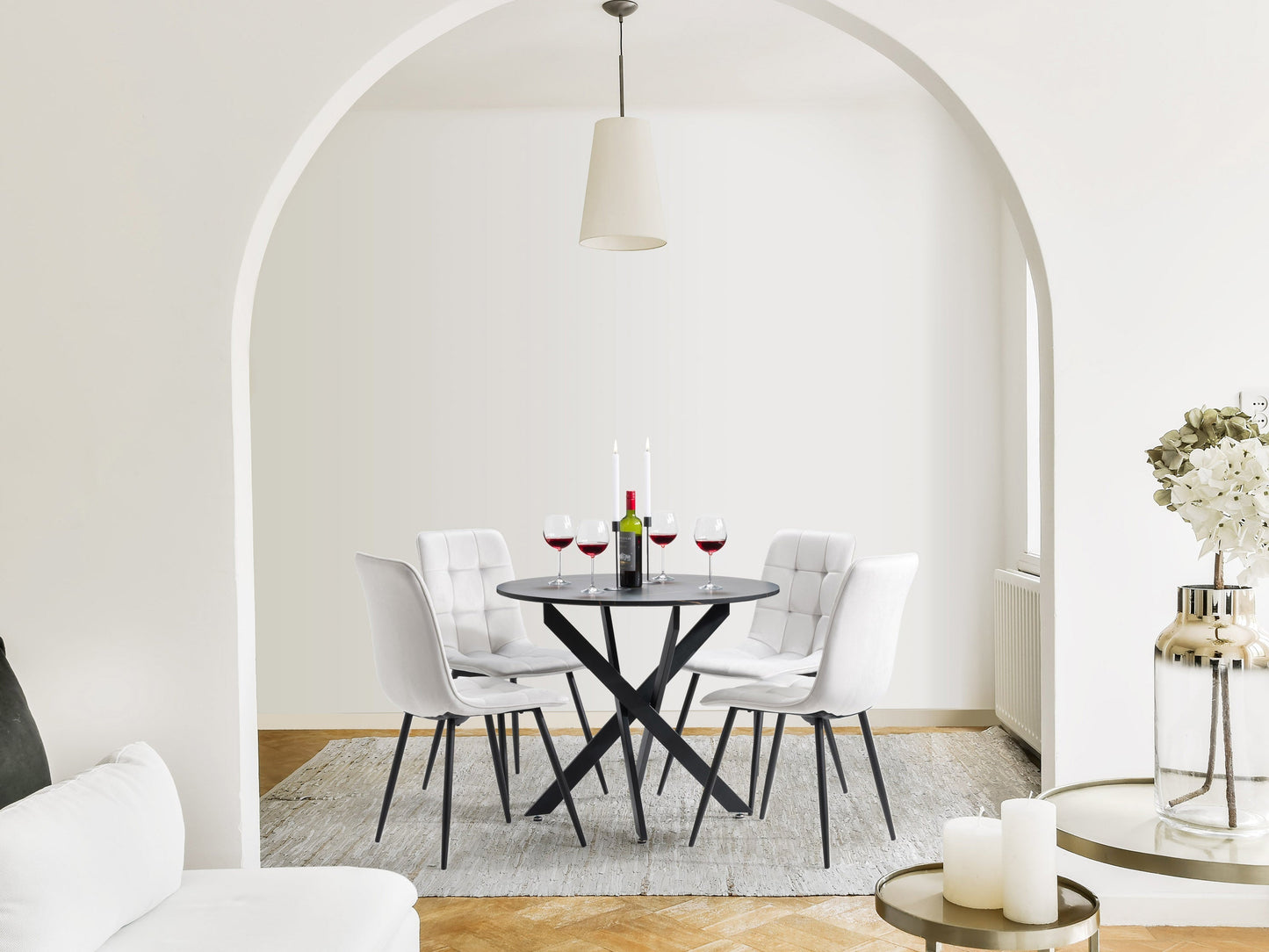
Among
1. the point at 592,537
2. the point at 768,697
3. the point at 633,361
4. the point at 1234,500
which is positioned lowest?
the point at 768,697

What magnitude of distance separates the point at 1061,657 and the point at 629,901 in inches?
53.7

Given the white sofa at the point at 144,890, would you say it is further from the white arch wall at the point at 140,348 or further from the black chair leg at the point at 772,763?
the black chair leg at the point at 772,763

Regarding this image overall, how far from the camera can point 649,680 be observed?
382cm

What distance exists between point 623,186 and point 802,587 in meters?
1.64

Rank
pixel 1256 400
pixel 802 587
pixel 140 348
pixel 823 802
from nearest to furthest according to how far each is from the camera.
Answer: pixel 140 348
pixel 1256 400
pixel 823 802
pixel 802 587

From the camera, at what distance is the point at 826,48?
4.49 m

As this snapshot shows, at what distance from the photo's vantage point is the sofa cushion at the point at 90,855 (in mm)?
1634

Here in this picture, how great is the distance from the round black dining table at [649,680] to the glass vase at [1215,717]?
1763 millimetres

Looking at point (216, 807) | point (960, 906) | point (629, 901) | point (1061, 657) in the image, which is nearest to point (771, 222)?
point (1061, 657)

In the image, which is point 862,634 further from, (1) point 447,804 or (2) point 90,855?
(2) point 90,855

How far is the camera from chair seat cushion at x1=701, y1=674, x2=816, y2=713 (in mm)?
3342

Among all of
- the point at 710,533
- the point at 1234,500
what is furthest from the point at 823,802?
the point at 1234,500

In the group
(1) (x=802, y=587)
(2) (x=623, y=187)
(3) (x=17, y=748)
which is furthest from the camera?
(1) (x=802, y=587)

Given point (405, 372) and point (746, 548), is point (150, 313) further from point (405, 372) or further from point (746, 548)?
point (746, 548)
